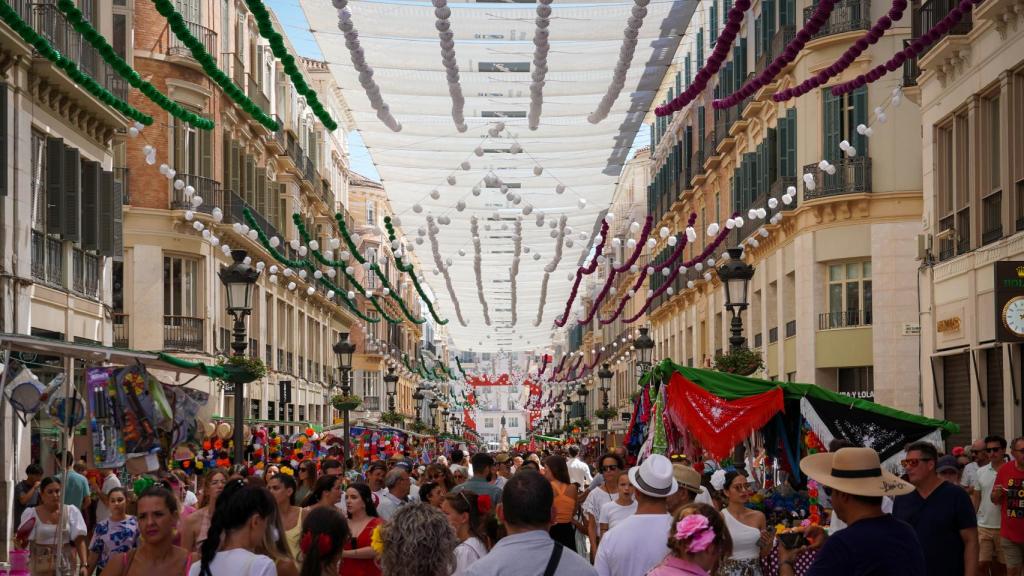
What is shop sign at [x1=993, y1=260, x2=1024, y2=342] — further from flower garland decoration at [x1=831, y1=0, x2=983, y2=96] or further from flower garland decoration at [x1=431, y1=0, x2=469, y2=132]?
flower garland decoration at [x1=431, y1=0, x2=469, y2=132]

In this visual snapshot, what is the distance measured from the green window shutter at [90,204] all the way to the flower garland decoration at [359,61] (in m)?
4.95

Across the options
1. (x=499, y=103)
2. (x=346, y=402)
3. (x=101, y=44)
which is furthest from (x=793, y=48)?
(x=346, y=402)

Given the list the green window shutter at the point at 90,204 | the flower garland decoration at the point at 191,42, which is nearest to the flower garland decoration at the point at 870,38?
the flower garland decoration at the point at 191,42

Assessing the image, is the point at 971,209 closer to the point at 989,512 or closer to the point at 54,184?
the point at 989,512

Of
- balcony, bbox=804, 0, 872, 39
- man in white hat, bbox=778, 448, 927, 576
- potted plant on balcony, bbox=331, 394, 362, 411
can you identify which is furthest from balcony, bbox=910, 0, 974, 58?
man in white hat, bbox=778, 448, 927, 576

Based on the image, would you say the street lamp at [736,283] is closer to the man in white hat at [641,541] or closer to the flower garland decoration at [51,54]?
the flower garland decoration at [51,54]

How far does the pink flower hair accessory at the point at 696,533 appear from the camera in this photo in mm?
5996

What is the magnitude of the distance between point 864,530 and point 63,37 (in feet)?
63.5

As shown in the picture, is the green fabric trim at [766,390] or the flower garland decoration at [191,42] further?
the green fabric trim at [766,390]

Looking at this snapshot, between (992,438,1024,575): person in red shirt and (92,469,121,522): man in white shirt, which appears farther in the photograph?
(92,469,121,522): man in white shirt

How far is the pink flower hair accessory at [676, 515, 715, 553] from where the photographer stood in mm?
5996

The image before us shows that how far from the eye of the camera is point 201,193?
33.5m

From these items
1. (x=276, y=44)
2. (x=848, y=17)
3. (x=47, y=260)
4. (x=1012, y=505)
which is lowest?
(x=1012, y=505)

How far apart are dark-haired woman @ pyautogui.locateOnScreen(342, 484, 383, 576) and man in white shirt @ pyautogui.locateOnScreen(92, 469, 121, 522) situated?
5589mm
